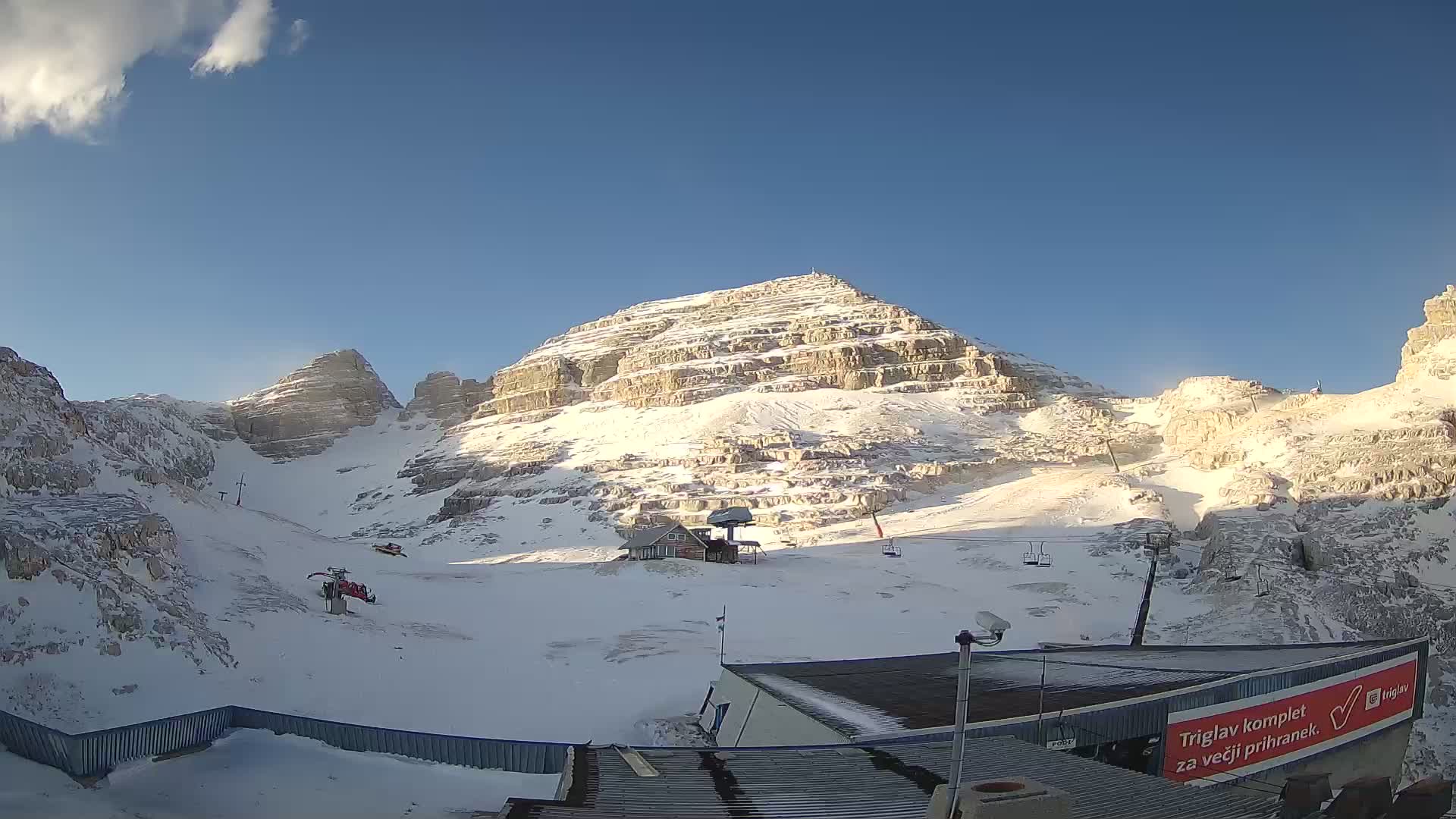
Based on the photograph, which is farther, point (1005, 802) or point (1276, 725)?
point (1276, 725)

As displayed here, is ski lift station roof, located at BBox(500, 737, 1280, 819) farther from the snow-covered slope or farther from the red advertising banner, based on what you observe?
the snow-covered slope

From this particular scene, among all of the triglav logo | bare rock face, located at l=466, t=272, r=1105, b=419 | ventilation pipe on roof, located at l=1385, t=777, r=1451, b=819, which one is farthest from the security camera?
bare rock face, located at l=466, t=272, r=1105, b=419

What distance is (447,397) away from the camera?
13250 cm

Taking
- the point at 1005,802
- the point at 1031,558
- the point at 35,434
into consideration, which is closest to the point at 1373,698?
the point at 1005,802

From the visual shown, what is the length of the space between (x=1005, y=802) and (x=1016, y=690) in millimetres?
10488

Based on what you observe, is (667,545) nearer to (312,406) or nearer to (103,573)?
(103,573)

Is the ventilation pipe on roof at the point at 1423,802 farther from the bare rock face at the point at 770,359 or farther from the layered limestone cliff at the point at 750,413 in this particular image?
the bare rock face at the point at 770,359

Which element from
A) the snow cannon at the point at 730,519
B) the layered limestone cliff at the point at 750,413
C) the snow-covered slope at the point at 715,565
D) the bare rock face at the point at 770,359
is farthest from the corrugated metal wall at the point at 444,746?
the bare rock face at the point at 770,359

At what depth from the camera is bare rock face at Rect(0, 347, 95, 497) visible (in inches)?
975

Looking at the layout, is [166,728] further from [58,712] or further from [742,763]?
[742,763]

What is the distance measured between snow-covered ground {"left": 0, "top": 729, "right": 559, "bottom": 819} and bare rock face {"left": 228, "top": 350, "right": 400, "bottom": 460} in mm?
118225

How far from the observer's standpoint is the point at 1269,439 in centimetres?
5259

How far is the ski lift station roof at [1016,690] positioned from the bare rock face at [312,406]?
118 meters

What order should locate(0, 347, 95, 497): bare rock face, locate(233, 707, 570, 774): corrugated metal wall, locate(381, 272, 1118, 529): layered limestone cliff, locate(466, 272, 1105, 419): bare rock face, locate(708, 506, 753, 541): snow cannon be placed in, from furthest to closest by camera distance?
1. locate(466, 272, 1105, 419): bare rock face
2. locate(381, 272, 1118, 529): layered limestone cliff
3. locate(708, 506, 753, 541): snow cannon
4. locate(0, 347, 95, 497): bare rock face
5. locate(233, 707, 570, 774): corrugated metal wall
